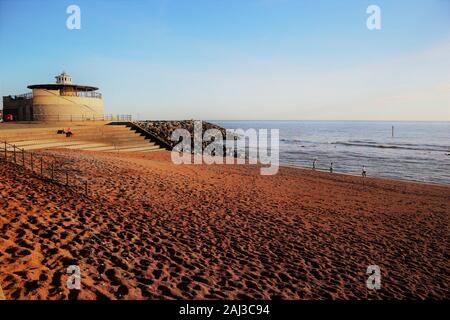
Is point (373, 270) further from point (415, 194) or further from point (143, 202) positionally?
point (415, 194)

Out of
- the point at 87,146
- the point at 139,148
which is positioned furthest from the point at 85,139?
the point at 139,148

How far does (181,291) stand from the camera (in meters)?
5.35

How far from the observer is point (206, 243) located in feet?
24.9

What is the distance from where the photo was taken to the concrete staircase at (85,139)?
2108 cm

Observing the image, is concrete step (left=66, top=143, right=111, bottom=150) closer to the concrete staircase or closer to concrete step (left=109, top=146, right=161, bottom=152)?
the concrete staircase

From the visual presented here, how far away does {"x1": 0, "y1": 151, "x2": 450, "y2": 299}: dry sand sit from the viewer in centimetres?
552

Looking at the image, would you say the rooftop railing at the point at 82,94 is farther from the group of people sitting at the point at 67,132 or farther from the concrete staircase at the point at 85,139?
A: the group of people sitting at the point at 67,132

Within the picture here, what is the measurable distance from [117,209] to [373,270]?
761cm

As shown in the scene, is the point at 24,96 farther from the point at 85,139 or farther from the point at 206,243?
the point at 206,243

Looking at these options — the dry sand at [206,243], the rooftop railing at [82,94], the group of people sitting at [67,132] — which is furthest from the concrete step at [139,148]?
the rooftop railing at [82,94]

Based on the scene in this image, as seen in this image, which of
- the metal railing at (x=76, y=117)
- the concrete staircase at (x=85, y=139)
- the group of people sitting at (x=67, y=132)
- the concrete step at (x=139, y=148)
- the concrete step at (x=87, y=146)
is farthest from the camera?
the metal railing at (x=76, y=117)

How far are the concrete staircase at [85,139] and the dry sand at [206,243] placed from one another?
1066 centimetres

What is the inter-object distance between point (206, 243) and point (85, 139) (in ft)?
71.4

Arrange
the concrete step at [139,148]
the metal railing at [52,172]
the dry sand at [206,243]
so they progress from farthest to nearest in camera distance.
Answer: the concrete step at [139,148] → the metal railing at [52,172] → the dry sand at [206,243]
